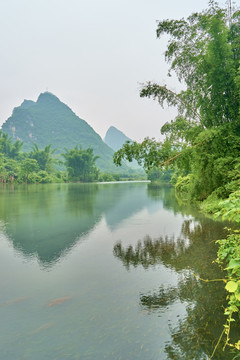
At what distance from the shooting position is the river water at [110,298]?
324 cm

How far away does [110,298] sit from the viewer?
15.0 ft

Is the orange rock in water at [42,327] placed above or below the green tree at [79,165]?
A: below

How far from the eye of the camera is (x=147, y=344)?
3.27m

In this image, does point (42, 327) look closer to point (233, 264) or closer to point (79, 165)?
point (233, 264)

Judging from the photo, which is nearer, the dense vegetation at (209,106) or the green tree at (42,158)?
the dense vegetation at (209,106)

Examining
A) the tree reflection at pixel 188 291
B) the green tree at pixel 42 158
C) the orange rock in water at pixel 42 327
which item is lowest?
the orange rock in water at pixel 42 327

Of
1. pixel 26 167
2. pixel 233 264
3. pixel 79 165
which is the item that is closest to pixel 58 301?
pixel 233 264

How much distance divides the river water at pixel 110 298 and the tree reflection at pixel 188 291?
15mm

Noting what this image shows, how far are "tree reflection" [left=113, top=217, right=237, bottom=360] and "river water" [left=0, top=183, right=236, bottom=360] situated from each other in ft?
0.05

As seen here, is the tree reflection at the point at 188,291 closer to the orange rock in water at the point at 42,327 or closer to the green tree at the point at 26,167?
the orange rock in water at the point at 42,327

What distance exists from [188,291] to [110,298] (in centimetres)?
156

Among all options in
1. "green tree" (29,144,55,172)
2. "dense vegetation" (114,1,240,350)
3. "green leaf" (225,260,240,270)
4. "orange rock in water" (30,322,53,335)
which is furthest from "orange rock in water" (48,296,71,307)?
"green tree" (29,144,55,172)

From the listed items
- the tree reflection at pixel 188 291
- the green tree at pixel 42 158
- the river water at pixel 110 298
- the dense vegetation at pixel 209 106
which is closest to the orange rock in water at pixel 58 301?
the river water at pixel 110 298

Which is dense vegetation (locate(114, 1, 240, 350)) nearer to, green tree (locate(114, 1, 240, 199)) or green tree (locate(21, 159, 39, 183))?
green tree (locate(114, 1, 240, 199))
